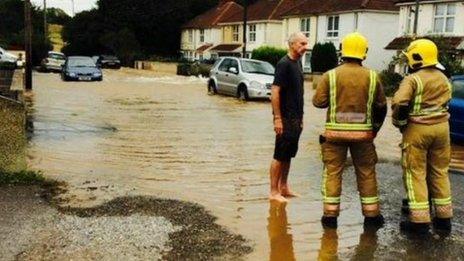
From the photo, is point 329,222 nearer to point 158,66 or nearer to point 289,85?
point 289,85

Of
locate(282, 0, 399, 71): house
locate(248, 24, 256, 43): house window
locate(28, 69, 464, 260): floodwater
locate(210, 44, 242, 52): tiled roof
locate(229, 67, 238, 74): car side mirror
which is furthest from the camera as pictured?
locate(210, 44, 242, 52): tiled roof

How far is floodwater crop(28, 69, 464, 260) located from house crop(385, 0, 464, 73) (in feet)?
66.9

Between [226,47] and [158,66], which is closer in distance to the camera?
[158,66]

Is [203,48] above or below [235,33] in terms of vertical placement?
below

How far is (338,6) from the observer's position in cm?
4822

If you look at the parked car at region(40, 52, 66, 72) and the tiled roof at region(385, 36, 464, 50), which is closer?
the tiled roof at region(385, 36, 464, 50)

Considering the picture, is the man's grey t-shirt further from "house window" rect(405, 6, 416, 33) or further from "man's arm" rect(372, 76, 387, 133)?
"house window" rect(405, 6, 416, 33)

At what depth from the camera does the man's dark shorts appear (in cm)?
723

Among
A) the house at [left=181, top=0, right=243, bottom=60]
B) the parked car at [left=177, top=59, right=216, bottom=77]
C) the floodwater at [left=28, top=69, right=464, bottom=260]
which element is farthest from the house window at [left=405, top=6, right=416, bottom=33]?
the house at [left=181, top=0, right=243, bottom=60]

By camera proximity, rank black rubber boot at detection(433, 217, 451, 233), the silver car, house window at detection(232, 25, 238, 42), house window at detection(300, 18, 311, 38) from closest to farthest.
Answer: black rubber boot at detection(433, 217, 451, 233) < the silver car < house window at detection(300, 18, 311, 38) < house window at detection(232, 25, 238, 42)

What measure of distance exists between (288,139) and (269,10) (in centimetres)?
5673

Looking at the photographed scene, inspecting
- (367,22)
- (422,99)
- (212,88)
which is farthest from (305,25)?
(422,99)

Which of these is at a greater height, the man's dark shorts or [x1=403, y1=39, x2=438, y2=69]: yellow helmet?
[x1=403, y1=39, x2=438, y2=69]: yellow helmet

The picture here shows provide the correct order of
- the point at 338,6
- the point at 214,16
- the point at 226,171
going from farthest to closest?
the point at 214,16
the point at 338,6
the point at 226,171
